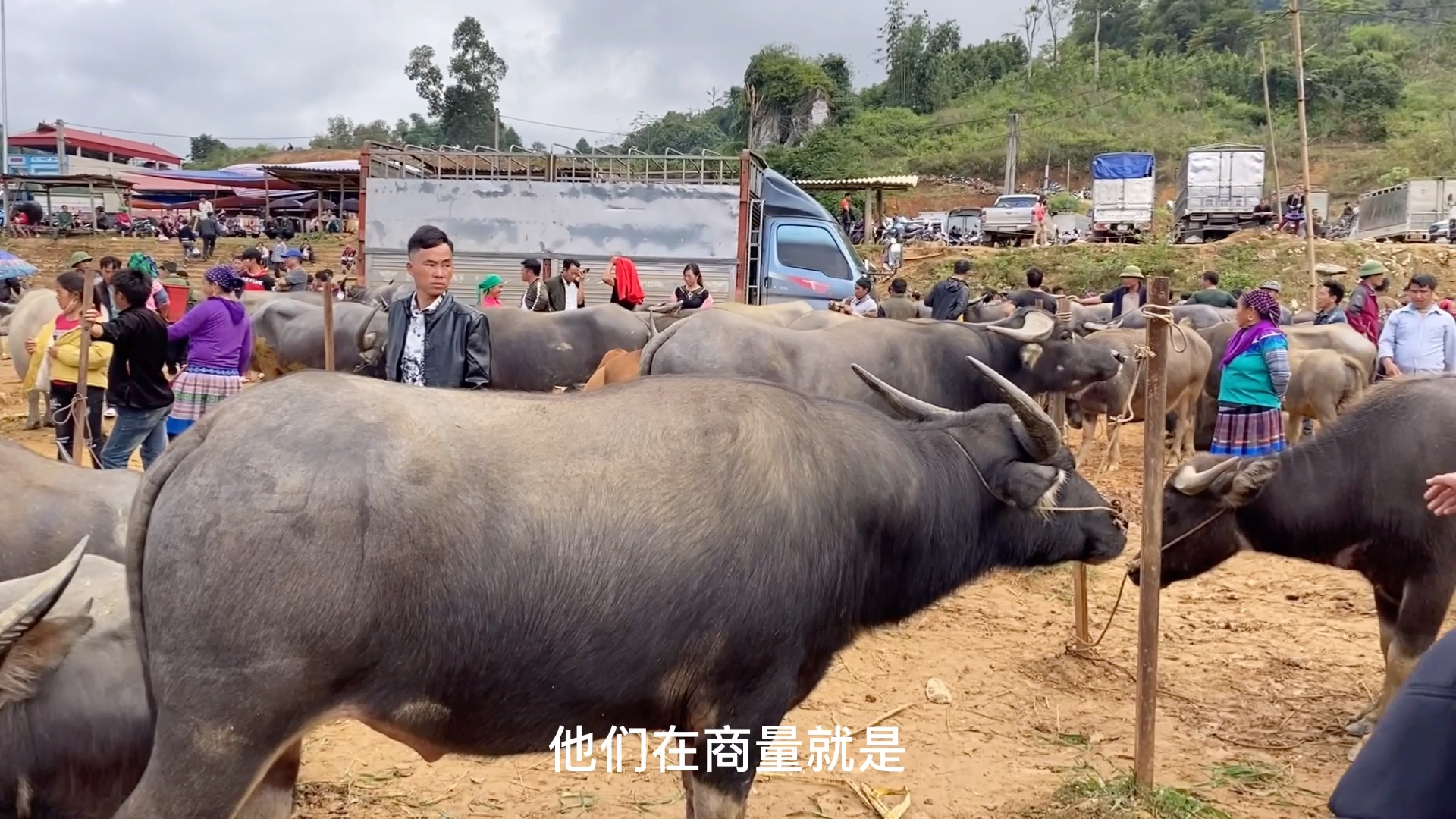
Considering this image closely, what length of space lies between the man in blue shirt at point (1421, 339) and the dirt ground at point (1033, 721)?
92.3 inches

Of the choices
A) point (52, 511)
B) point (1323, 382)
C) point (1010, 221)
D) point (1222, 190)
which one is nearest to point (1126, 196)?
point (1222, 190)

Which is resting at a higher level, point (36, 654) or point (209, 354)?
point (209, 354)

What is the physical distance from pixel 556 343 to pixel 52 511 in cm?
747

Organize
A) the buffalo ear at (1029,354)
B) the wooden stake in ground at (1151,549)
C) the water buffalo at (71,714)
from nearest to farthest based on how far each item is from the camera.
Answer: the water buffalo at (71,714) < the wooden stake in ground at (1151,549) < the buffalo ear at (1029,354)

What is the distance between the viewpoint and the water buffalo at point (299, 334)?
12359mm

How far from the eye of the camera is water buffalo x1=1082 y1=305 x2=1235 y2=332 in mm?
13172

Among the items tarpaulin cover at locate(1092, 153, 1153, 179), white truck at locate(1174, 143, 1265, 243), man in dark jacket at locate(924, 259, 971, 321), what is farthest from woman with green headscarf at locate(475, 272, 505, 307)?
tarpaulin cover at locate(1092, 153, 1153, 179)

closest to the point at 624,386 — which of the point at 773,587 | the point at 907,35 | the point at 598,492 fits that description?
the point at 598,492

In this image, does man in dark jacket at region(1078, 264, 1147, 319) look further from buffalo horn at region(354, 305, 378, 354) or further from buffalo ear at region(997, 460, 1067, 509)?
buffalo ear at region(997, 460, 1067, 509)

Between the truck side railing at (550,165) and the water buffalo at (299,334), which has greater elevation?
the truck side railing at (550,165)

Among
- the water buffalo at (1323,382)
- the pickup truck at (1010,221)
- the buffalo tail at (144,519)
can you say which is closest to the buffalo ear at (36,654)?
the buffalo tail at (144,519)

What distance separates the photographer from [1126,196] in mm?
33625

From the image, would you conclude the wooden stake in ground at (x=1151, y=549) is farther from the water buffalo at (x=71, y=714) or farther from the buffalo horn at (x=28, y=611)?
the buffalo horn at (x=28, y=611)

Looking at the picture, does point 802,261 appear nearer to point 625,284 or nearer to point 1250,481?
point 625,284
